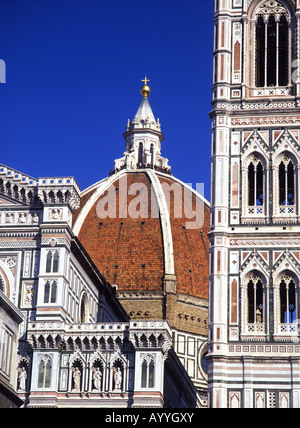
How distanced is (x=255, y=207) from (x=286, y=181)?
5.03 ft

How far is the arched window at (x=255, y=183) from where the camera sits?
39031mm

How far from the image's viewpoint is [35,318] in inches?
1565

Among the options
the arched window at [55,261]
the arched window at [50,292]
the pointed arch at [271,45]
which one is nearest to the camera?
the arched window at [50,292]

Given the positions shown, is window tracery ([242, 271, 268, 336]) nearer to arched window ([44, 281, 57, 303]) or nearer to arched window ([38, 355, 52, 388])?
arched window ([44, 281, 57, 303])

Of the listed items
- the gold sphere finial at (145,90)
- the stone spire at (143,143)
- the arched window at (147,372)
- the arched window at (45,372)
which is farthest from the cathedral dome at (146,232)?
the arched window at (147,372)

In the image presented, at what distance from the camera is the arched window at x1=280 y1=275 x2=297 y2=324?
3747 cm

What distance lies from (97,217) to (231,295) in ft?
112

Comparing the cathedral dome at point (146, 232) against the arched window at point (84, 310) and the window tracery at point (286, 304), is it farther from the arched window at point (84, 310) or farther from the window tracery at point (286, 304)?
the window tracery at point (286, 304)

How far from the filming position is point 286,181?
3906 centimetres

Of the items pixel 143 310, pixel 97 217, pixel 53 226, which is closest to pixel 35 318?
pixel 53 226

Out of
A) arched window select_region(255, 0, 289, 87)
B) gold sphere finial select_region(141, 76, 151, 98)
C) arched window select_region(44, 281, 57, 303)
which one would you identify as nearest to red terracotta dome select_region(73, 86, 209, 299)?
gold sphere finial select_region(141, 76, 151, 98)

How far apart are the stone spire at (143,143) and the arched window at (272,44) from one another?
35.5m

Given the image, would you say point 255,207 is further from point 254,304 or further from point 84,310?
point 84,310
